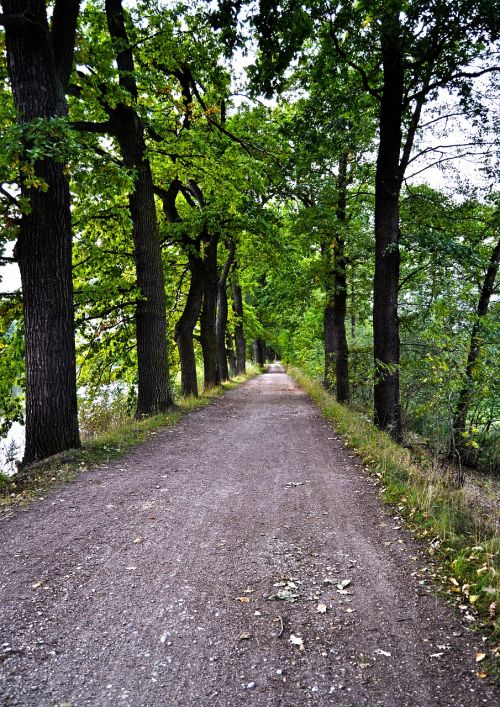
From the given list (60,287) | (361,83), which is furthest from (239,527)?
(361,83)

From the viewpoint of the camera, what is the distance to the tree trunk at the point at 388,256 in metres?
8.60

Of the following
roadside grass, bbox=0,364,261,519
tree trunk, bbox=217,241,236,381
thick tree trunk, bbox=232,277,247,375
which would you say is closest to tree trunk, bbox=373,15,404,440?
roadside grass, bbox=0,364,261,519

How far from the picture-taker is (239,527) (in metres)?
4.62

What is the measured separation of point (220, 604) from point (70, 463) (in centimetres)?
419

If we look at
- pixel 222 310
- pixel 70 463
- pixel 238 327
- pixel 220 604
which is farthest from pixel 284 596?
pixel 238 327

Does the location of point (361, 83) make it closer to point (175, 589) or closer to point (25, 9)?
point (25, 9)

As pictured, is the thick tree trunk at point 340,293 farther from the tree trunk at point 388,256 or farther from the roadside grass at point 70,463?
the roadside grass at point 70,463

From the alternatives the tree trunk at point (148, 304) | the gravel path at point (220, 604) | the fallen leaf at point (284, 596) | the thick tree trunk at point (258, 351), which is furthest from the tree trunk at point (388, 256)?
the thick tree trunk at point (258, 351)

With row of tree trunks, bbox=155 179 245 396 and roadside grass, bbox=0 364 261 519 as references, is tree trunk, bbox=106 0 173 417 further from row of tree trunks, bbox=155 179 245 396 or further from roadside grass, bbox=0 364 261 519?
row of tree trunks, bbox=155 179 245 396

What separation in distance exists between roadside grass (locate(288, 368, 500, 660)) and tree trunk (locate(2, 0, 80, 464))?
4990 mm

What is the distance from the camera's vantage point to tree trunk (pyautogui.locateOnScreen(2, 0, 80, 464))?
6605 mm

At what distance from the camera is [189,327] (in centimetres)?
1526

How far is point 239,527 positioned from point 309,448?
383cm

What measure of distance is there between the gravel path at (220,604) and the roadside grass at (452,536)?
0.51ft
